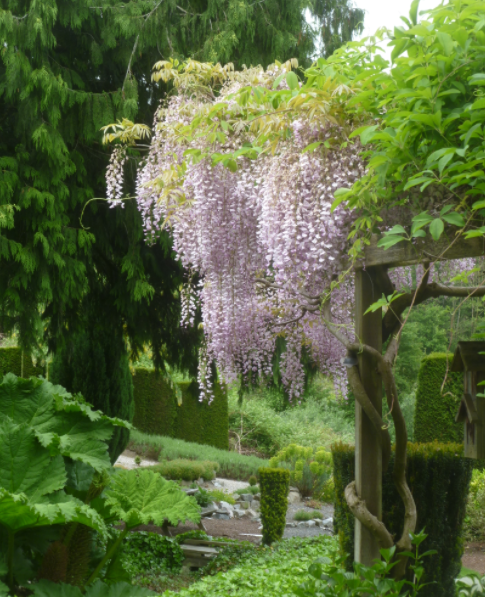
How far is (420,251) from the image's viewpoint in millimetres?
2389

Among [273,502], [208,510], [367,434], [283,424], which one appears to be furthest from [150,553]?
[283,424]

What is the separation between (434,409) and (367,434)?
592cm

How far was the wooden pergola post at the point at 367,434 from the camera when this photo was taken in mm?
2699

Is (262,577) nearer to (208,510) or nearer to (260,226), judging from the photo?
(260,226)

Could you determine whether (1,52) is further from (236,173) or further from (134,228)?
(236,173)

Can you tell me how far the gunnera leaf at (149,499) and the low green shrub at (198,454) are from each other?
251 inches

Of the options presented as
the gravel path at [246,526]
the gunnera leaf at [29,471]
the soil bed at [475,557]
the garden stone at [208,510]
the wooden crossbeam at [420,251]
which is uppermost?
the wooden crossbeam at [420,251]

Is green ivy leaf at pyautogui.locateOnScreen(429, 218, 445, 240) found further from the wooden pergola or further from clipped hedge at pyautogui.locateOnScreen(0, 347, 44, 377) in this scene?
clipped hedge at pyautogui.locateOnScreen(0, 347, 44, 377)

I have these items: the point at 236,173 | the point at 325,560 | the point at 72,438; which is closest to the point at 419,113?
the point at 236,173

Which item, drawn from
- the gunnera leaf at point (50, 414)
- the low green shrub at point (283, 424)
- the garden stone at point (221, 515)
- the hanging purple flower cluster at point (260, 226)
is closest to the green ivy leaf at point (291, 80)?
the hanging purple flower cluster at point (260, 226)

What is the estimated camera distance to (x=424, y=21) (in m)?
2.10

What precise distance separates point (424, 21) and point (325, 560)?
76.1 inches

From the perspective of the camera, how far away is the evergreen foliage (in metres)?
6.21

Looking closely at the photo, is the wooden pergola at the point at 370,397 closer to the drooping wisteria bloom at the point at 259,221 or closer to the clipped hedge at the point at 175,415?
the drooping wisteria bloom at the point at 259,221
